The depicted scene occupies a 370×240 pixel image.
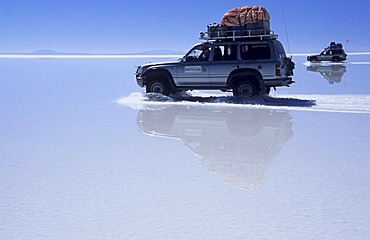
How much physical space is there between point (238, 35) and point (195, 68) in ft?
5.40

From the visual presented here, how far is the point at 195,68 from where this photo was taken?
49.2ft

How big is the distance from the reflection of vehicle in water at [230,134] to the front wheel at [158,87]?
2.24 metres

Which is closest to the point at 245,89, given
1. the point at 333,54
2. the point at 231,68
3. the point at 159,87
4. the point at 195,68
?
the point at 231,68

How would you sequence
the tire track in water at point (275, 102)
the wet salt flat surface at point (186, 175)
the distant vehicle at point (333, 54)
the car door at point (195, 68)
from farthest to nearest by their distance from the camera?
the distant vehicle at point (333, 54), the car door at point (195, 68), the tire track in water at point (275, 102), the wet salt flat surface at point (186, 175)

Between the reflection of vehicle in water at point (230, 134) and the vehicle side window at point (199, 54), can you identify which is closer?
the reflection of vehicle in water at point (230, 134)

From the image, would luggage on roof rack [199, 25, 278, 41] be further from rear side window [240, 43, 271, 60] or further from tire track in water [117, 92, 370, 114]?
tire track in water [117, 92, 370, 114]

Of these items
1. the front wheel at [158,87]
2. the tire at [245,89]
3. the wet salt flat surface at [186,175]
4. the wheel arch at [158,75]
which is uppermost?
the wheel arch at [158,75]

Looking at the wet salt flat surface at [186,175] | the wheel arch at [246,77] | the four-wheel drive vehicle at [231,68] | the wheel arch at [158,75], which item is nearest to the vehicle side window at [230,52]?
Answer: the four-wheel drive vehicle at [231,68]

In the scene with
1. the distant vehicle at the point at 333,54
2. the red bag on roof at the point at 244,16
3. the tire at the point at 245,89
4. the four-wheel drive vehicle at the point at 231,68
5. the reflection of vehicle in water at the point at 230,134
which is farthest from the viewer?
the distant vehicle at the point at 333,54

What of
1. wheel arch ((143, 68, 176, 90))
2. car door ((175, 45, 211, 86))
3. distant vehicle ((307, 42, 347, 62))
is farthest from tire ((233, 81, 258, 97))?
distant vehicle ((307, 42, 347, 62))

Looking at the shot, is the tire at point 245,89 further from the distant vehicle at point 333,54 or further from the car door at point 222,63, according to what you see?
the distant vehicle at point 333,54

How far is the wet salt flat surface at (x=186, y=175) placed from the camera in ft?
14.5

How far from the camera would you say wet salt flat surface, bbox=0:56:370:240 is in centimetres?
443

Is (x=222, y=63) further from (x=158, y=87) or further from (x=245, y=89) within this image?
(x=158, y=87)
